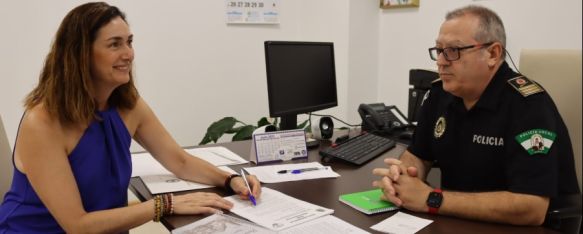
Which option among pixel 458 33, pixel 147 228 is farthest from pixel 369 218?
pixel 147 228

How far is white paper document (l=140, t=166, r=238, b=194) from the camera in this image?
4.61ft

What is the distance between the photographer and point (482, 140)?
4.48 ft

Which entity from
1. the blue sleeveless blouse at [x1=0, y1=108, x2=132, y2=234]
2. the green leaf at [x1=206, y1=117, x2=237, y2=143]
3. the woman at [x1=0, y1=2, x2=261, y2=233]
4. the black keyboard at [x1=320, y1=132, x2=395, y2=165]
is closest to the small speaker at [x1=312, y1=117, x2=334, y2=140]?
the black keyboard at [x1=320, y1=132, x2=395, y2=165]

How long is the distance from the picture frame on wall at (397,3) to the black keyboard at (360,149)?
155 cm

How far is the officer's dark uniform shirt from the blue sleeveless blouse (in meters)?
0.98

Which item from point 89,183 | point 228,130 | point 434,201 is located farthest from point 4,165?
point 228,130

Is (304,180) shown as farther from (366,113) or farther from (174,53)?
(174,53)

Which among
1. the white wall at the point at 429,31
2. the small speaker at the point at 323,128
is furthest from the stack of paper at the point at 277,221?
the white wall at the point at 429,31

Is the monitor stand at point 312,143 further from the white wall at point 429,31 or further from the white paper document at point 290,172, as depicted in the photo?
the white wall at point 429,31

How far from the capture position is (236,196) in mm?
1348

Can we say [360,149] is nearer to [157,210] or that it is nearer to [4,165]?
[157,210]

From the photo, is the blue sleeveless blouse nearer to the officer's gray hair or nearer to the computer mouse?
the officer's gray hair

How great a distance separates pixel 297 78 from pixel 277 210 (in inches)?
31.0

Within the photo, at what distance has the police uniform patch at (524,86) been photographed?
4.29ft
